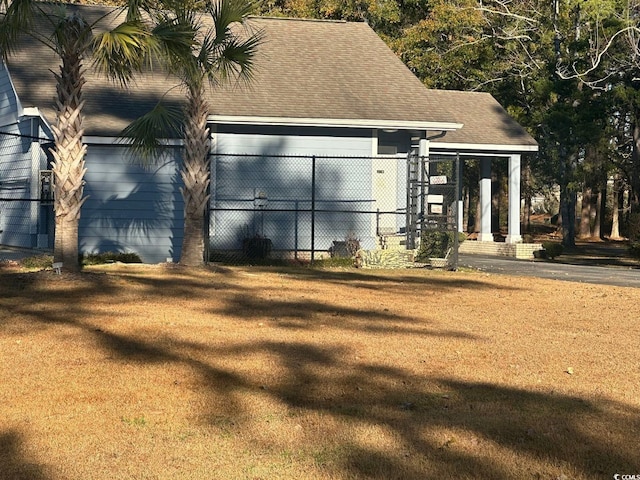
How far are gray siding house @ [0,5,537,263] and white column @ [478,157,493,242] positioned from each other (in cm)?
713

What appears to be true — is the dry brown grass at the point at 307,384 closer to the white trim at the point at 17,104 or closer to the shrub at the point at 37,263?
the shrub at the point at 37,263

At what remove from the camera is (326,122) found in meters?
25.9

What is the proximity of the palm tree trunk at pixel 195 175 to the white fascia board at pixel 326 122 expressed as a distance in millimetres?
4319

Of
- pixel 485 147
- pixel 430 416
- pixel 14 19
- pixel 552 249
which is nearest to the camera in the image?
pixel 430 416

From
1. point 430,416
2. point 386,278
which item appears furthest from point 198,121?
point 430,416

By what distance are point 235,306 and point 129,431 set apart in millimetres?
7330

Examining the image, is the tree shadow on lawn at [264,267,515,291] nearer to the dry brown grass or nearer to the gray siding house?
the dry brown grass

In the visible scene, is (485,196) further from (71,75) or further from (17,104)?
(71,75)

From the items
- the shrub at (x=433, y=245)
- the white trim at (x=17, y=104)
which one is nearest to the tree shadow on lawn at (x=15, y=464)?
the shrub at (x=433, y=245)

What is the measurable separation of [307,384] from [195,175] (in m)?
12.0

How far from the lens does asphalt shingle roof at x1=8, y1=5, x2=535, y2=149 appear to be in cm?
2556

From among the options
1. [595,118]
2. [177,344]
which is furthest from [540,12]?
[177,344]

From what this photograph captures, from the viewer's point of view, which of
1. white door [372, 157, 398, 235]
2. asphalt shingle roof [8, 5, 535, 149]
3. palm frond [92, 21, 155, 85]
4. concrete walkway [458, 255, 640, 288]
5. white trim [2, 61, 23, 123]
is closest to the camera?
palm frond [92, 21, 155, 85]

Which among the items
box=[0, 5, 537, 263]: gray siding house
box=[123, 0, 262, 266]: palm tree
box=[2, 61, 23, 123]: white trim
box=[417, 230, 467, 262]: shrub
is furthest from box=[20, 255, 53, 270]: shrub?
box=[417, 230, 467, 262]: shrub
